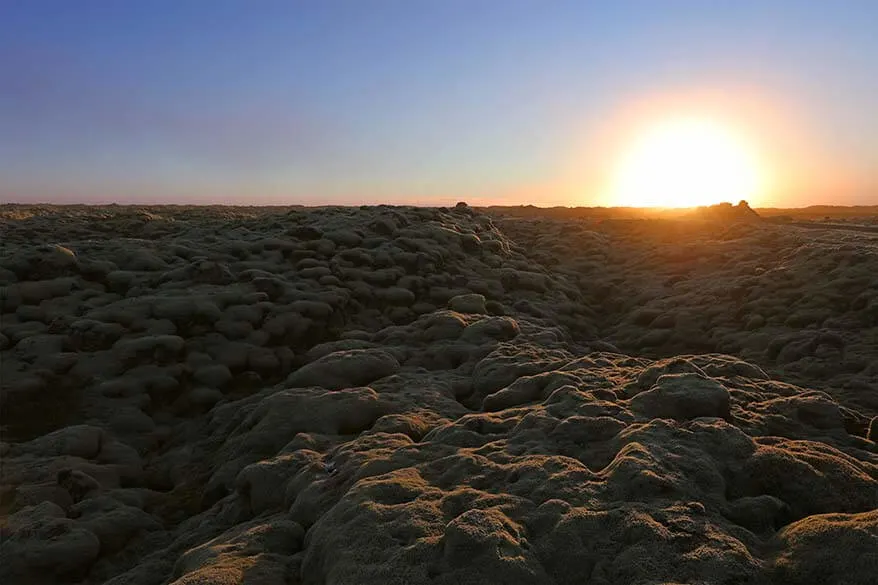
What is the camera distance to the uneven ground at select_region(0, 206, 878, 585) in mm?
5207

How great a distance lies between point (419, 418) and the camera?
8820mm

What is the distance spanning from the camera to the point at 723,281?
17.8 metres

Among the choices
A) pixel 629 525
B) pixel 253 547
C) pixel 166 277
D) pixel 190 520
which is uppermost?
pixel 166 277

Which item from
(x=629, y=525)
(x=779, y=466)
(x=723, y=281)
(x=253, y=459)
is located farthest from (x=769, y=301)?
(x=253, y=459)

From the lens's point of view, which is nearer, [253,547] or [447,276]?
[253,547]

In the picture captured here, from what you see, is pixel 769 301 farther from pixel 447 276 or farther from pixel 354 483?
pixel 354 483

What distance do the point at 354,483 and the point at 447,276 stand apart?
39.1 ft

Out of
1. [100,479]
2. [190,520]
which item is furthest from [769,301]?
[100,479]

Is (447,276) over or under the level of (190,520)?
over

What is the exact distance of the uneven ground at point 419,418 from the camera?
17.1 feet

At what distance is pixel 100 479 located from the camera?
850 centimetres

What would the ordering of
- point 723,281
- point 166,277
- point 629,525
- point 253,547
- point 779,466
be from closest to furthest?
1. point 629,525
2. point 253,547
3. point 779,466
4. point 166,277
5. point 723,281

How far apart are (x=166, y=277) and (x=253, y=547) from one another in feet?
37.2

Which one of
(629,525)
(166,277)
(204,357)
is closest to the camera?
(629,525)
